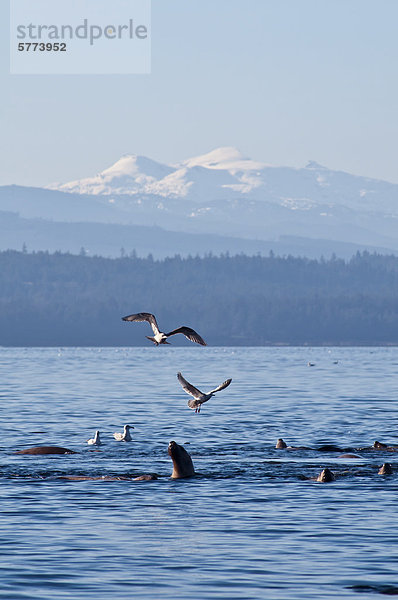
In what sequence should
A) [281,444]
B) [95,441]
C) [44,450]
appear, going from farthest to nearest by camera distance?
1. [95,441]
2. [281,444]
3. [44,450]

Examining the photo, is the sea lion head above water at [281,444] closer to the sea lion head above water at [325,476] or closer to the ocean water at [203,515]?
the ocean water at [203,515]

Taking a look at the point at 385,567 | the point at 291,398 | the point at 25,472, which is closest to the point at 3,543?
the point at 385,567

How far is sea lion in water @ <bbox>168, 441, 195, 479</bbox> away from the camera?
44.4m

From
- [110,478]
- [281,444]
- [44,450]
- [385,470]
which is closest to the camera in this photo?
[110,478]

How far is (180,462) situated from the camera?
4512 cm

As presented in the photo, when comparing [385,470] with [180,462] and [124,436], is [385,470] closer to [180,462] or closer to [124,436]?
[180,462]

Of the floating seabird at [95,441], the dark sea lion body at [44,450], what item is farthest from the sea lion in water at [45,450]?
the floating seabird at [95,441]

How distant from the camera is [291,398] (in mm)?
106125

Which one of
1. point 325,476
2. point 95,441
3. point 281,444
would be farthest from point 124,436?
point 325,476

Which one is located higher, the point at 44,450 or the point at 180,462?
the point at 180,462

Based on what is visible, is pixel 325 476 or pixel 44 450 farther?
pixel 44 450

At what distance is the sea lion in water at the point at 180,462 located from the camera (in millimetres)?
44406

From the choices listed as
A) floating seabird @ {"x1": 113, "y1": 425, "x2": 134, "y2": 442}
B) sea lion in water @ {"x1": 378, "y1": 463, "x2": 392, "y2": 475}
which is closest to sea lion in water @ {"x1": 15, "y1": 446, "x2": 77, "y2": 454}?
floating seabird @ {"x1": 113, "y1": 425, "x2": 134, "y2": 442}

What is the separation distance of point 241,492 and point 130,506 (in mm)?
4522
